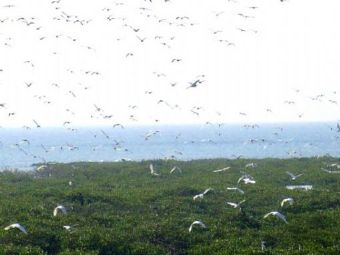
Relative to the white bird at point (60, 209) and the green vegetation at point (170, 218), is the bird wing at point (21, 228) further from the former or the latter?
the white bird at point (60, 209)

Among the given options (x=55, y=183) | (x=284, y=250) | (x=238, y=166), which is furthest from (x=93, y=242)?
(x=238, y=166)

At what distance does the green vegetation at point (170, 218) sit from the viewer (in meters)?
24.2

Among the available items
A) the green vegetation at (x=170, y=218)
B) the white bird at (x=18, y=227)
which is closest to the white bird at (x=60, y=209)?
the green vegetation at (x=170, y=218)

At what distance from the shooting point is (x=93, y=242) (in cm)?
2439

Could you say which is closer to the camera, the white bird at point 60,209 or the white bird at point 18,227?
the white bird at point 18,227

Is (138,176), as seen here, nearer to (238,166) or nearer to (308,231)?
(238,166)

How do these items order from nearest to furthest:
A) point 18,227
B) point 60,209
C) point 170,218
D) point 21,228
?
point 21,228
point 18,227
point 170,218
point 60,209

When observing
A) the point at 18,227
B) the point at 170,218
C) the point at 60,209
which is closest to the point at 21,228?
the point at 18,227

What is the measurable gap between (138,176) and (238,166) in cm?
1241

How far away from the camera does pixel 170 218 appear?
2948cm

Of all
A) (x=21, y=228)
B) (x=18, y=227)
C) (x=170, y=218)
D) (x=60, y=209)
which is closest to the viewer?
(x=21, y=228)

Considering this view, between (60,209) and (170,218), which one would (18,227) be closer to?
(60,209)

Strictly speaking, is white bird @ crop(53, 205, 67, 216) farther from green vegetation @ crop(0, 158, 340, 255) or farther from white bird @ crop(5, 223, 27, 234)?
white bird @ crop(5, 223, 27, 234)

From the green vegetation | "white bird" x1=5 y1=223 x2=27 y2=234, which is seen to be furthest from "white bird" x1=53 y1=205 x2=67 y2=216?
"white bird" x1=5 y1=223 x2=27 y2=234
